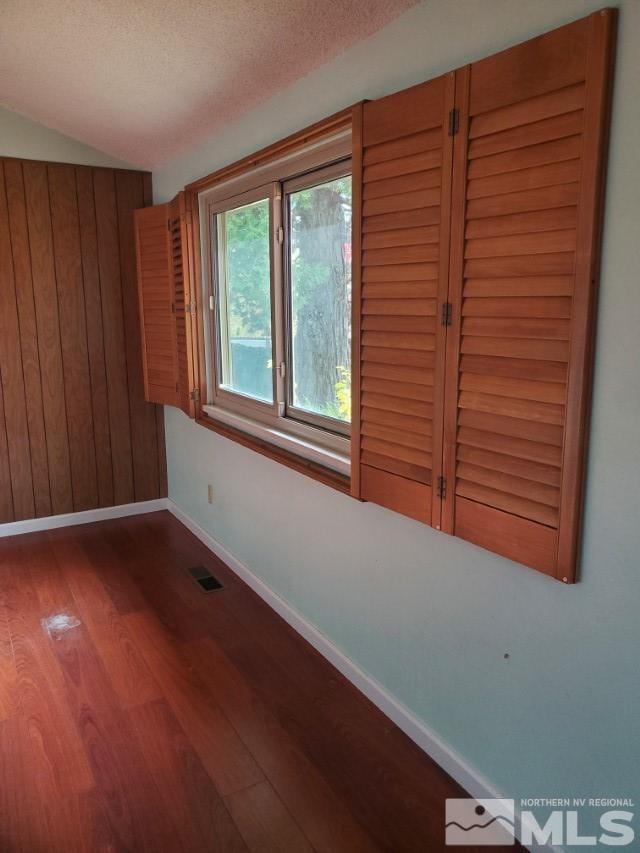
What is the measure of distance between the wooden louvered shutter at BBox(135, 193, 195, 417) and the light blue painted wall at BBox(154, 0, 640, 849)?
0.80 metres

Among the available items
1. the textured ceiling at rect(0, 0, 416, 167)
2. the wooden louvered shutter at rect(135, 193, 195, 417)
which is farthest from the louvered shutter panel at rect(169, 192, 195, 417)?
the textured ceiling at rect(0, 0, 416, 167)

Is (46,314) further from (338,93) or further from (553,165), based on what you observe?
(553,165)

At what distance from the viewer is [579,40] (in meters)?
1.21

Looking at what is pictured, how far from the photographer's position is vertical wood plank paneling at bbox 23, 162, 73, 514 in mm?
3549

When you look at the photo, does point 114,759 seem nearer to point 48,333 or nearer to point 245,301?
point 245,301

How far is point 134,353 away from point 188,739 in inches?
101

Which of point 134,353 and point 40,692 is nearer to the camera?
point 40,692

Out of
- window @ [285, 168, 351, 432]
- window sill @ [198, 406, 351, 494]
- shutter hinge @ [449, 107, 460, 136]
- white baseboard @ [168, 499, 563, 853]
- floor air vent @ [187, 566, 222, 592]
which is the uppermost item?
shutter hinge @ [449, 107, 460, 136]

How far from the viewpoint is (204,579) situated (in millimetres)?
3176

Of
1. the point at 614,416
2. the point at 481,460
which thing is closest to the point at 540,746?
the point at 481,460

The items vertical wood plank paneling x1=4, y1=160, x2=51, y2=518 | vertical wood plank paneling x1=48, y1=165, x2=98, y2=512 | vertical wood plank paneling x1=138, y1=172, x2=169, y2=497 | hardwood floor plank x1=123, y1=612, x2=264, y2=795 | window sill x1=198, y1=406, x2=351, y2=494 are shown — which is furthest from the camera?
vertical wood plank paneling x1=138, y1=172, x2=169, y2=497

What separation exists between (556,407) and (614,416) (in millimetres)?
114

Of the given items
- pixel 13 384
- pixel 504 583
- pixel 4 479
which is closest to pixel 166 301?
pixel 13 384

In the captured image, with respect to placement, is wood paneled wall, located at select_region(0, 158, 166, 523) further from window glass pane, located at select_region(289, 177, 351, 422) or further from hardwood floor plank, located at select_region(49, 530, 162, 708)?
window glass pane, located at select_region(289, 177, 351, 422)
